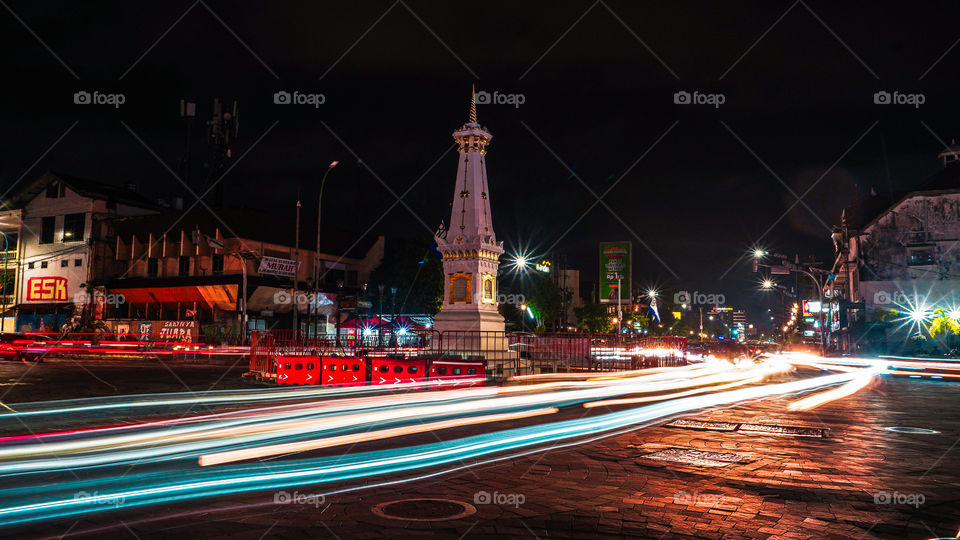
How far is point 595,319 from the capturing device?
239 ft

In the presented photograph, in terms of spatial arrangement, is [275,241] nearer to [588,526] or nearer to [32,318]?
[32,318]

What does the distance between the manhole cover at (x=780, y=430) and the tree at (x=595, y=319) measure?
62.6m

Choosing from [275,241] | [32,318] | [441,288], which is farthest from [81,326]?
[441,288]

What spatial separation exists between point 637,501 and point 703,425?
5.62 meters

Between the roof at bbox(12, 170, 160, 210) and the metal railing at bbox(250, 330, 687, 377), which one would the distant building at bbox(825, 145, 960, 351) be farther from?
the roof at bbox(12, 170, 160, 210)

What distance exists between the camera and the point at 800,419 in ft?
38.8

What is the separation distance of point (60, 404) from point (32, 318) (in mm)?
54830

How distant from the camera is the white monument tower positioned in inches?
881

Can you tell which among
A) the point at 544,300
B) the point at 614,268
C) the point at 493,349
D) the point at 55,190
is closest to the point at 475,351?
the point at 493,349

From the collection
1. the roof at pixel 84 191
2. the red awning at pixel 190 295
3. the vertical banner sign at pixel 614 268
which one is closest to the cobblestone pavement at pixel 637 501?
the vertical banner sign at pixel 614 268

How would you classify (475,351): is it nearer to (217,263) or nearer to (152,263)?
(217,263)

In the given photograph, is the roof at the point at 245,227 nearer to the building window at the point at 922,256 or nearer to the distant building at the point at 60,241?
the distant building at the point at 60,241

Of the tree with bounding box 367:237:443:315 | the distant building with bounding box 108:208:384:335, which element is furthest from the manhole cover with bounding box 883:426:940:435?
the tree with bounding box 367:237:443:315

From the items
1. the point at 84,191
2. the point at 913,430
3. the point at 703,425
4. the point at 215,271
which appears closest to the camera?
the point at 913,430
